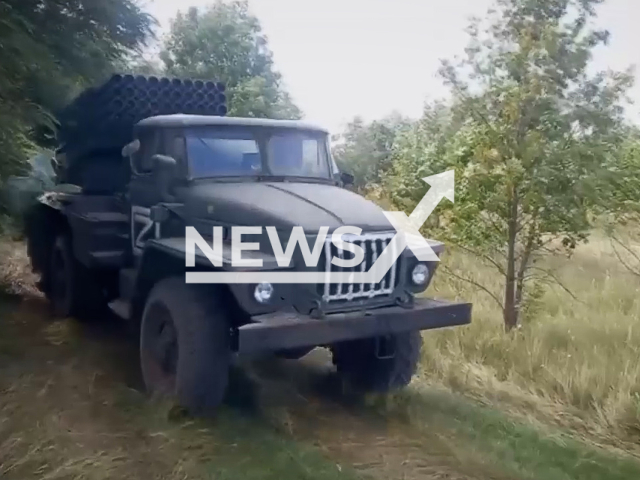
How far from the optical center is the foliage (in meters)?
4.52

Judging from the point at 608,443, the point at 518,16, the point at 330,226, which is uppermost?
the point at 518,16

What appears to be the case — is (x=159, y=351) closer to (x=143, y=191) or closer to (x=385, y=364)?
(x=143, y=191)

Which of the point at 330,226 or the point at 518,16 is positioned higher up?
the point at 518,16

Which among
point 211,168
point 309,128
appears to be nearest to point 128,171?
point 211,168

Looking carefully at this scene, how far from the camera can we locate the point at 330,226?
3621mm

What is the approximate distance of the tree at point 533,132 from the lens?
5.12 m

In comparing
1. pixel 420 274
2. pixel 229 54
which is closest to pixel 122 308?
pixel 420 274

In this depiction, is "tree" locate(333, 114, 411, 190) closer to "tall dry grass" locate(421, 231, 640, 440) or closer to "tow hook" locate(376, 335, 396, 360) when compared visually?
"tall dry grass" locate(421, 231, 640, 440)

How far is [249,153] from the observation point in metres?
4.41

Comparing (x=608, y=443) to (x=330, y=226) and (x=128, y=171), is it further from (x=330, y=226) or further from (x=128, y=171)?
(x=128, y=171)

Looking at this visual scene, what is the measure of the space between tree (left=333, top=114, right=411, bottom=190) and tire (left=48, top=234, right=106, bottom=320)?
5.19 m

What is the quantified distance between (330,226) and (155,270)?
112 cm

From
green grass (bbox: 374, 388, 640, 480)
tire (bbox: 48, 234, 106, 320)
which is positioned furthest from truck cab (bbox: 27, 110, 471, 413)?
green grass (bbox: 374, 388, 640, 480)

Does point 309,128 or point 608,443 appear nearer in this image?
point 608,443
